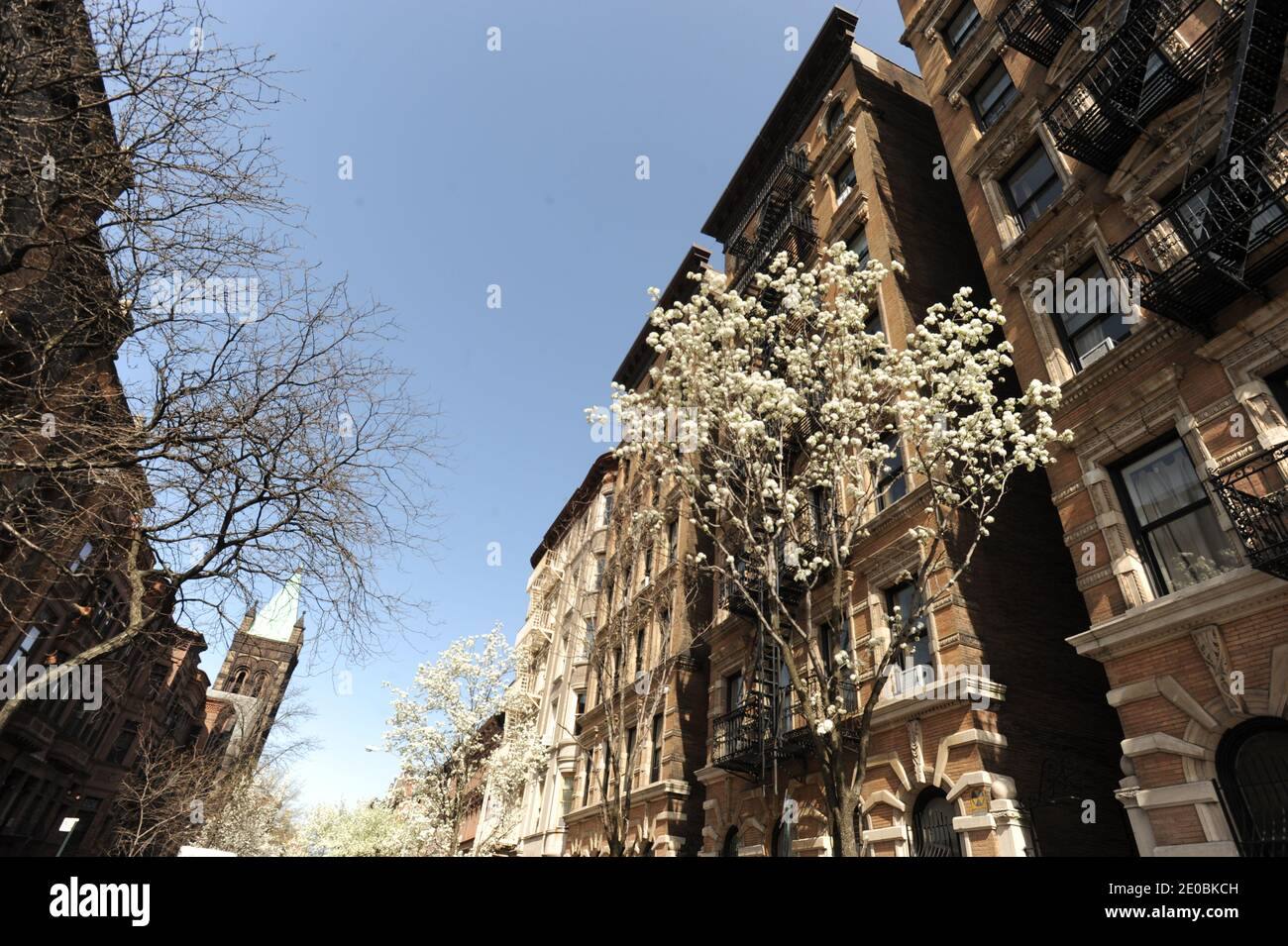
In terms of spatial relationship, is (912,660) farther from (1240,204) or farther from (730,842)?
(1240,204)

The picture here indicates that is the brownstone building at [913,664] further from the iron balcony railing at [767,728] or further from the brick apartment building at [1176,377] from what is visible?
the brick apartment building at [1176,377]

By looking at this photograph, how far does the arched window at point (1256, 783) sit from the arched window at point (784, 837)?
29.5 ft

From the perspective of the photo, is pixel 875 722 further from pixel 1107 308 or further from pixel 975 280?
pixel 975 280

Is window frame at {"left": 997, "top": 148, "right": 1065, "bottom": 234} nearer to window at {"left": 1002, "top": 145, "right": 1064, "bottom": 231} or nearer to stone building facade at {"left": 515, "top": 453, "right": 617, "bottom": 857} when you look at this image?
window at {"left": 1002, "top": 145, "right": 1064, "bottom": 231}

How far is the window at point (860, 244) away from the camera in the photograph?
20.4m

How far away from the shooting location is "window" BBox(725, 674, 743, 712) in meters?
20.4

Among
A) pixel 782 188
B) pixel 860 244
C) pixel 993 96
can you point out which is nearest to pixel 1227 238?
pixel 993 96

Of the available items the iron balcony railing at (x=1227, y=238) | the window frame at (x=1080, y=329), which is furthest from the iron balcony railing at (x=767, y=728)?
the iron balcony railing at (x=1227, y=238)

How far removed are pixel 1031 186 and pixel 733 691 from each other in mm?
15633

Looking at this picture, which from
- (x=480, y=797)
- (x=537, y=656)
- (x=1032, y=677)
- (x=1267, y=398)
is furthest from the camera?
(x=480, y=797)

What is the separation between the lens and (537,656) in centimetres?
4272

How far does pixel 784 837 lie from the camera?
1641 cm
